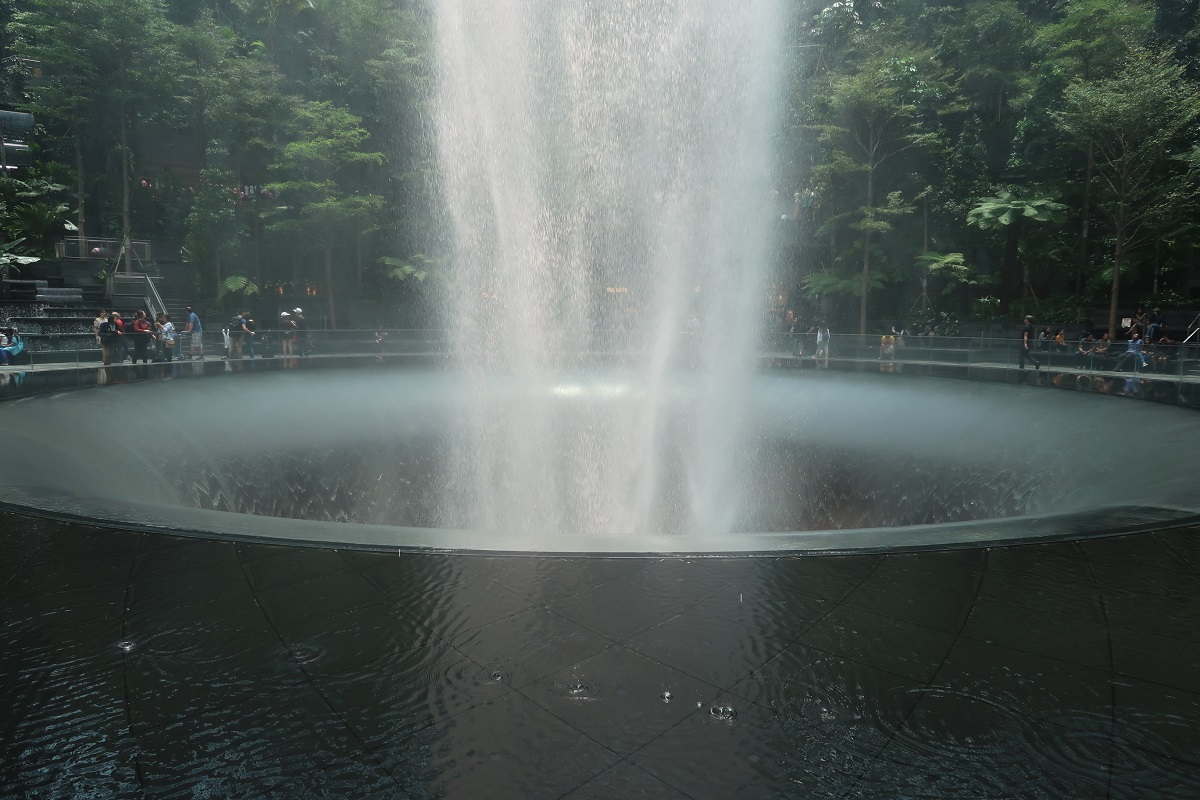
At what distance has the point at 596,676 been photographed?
2.96 metres

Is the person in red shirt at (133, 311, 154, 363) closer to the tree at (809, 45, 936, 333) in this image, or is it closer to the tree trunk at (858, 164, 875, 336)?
the tree trunk at (858, 164, 875, 336)

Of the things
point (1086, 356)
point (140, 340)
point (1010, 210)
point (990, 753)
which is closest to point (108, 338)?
point (140, 340)

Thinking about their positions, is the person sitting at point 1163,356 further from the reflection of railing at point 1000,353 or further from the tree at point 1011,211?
the tree at point 1011,211

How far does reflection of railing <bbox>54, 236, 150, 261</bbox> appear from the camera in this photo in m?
29.0

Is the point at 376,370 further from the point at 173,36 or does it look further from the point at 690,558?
the point at 173,36

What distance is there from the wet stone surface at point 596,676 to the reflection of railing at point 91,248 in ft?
98.8

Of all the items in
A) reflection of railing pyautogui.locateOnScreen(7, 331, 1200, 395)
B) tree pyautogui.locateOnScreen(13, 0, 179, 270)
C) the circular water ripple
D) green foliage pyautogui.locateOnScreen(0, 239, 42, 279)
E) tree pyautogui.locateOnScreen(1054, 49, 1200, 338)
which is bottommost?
the circular water ripple

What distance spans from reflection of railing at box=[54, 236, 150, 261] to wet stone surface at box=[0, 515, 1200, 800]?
30.1 metres

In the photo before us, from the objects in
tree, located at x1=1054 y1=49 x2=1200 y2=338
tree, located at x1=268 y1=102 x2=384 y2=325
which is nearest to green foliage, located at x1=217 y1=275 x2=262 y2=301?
tree, located at x1=268 y1=102 x2=384 y2=325

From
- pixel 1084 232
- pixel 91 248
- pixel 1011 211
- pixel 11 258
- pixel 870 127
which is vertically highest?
pixel 870 127

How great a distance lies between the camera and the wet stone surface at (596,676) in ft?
7.73

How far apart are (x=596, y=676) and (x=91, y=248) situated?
34.5 meters

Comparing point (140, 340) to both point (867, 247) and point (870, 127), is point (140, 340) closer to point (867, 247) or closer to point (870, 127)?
point (867, 247)

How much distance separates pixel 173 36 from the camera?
31844 mm
